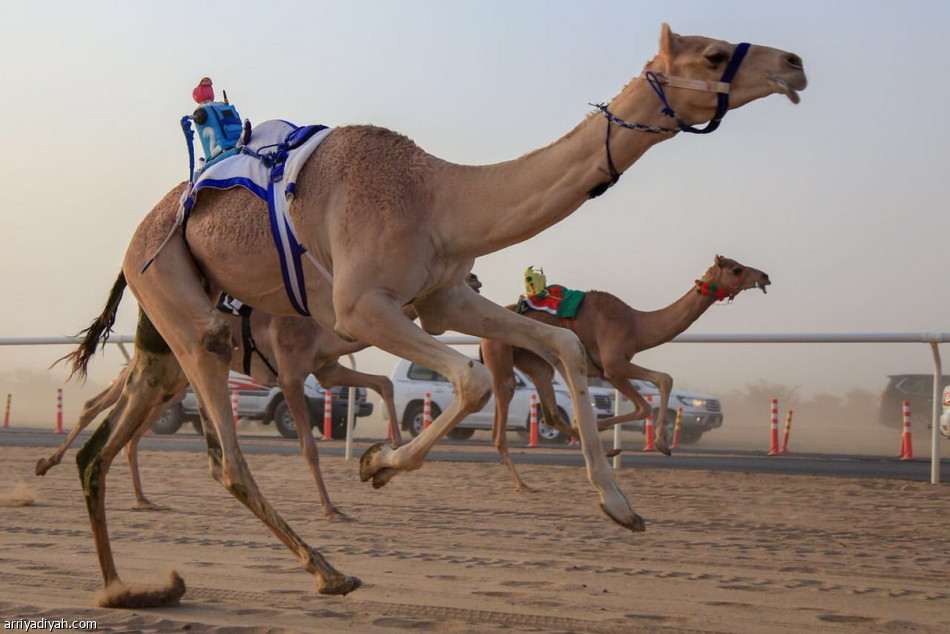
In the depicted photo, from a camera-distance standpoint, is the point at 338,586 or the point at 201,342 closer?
the point at 338,586

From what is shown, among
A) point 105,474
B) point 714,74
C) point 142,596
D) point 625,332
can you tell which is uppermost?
point 714,74

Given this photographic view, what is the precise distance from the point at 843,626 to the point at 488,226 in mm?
2314

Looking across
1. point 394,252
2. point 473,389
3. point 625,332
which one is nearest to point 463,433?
point 625,332

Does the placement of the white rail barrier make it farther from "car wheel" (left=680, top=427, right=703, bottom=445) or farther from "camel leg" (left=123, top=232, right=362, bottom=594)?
"car wheel" (left=680, top=427, right=703, bottom=445)

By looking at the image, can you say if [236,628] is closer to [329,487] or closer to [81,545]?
[81,545]

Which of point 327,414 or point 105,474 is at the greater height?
point 327,414

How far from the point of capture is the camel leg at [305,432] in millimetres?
9648

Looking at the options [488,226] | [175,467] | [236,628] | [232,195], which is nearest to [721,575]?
[488,226]

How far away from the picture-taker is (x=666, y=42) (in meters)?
5.36

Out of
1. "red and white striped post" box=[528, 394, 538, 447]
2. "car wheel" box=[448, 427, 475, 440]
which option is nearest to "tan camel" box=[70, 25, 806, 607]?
"red and white striped post" box=[528, 394, 538, 447]

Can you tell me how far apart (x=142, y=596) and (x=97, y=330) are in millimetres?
2294

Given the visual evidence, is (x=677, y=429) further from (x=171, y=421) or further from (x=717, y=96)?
(x=717, y=96)

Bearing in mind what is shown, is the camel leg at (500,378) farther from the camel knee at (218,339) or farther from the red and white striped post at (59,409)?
the red and white striped post at (59,409)

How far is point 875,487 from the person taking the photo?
1326cm
